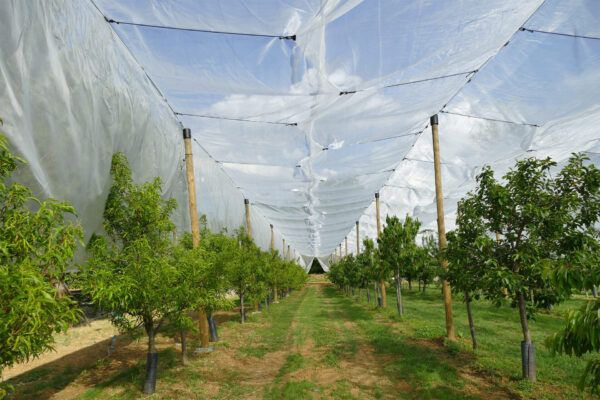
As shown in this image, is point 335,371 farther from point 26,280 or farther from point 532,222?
point 26,280

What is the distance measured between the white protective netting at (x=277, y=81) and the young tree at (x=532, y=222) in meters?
2.78

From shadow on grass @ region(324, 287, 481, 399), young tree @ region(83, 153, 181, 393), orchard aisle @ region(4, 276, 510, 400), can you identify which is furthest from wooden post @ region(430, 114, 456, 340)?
young tree @ region(83, 153, 181, 393)

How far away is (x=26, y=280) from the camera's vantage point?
270 centimetres

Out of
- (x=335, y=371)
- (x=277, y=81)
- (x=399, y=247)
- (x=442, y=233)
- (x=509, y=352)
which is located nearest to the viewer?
(x=277, y=81)

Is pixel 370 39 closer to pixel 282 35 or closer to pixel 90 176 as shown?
pixel 282 35

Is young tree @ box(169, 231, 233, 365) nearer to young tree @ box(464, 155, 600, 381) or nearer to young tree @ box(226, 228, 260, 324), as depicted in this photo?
young tree @ box(464, 155, 600, 381)

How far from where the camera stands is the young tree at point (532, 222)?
228 inches

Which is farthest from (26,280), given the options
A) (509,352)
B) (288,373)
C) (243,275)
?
(243,275)

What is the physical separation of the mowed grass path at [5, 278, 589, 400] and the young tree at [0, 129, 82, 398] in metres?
4.66

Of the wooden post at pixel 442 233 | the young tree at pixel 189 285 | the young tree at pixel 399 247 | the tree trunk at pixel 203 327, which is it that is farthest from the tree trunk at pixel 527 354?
the young tree at pixel 399 247

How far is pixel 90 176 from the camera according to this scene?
6.11 meters

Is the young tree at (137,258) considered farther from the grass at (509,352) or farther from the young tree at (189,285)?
the grass at (509,352)

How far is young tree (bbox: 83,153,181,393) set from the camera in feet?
19.6

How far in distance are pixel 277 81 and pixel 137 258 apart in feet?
15.6
